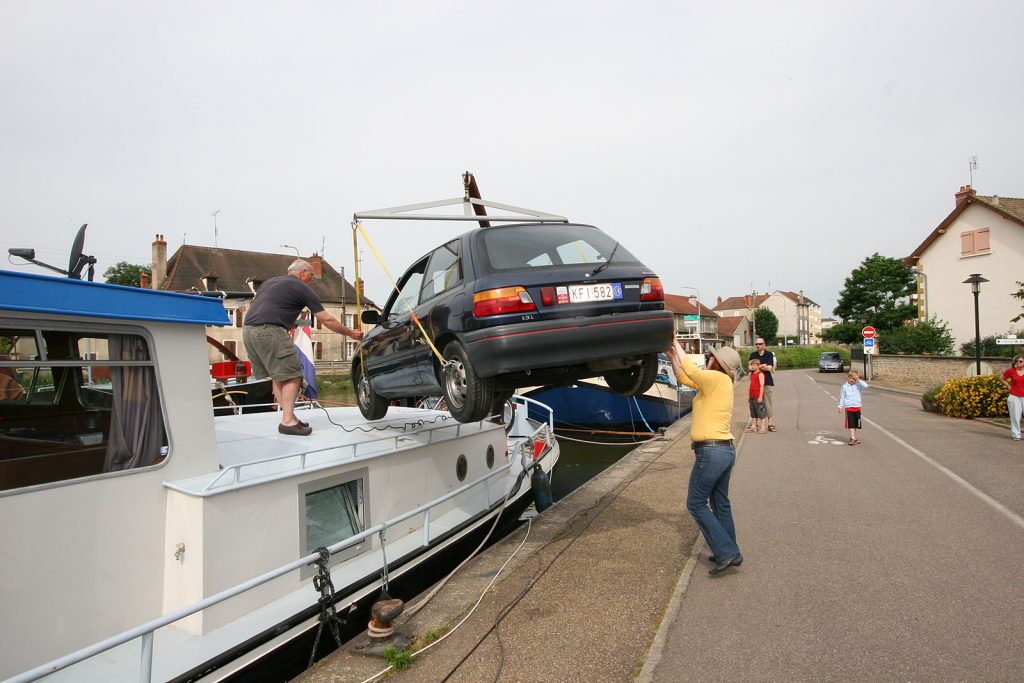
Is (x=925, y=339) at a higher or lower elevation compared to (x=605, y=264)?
lower

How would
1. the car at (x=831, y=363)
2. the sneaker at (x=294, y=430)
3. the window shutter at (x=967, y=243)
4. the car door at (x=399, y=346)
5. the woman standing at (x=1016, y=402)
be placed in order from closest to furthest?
the car door at (x=399, y=346), the sneaker at (x=294, y=430), the woman standing at (x=1016, y=402), the window shutter at (x=967, y=243), the car at (x=831, y=363)

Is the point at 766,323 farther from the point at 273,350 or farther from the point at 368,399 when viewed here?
the point at 273,350

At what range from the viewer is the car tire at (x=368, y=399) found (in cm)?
675


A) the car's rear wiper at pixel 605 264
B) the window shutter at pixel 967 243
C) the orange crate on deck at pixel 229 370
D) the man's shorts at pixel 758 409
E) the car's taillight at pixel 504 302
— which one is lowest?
the man's shorts at pixel 758 409

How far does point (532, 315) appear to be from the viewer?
14.1 feet

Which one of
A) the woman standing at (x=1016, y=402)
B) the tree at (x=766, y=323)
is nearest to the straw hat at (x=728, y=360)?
the woman standing at (x=1016, y=402)

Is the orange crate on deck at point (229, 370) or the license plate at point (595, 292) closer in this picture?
the license plate at point (595, 292)

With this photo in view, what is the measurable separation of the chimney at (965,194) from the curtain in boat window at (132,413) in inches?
1543

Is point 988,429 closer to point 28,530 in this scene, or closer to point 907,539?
point 907,539

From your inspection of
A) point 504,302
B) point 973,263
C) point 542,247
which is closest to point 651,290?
point 542,247

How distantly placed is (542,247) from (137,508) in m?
3.15

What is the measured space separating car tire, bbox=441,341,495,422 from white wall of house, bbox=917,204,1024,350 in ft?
108

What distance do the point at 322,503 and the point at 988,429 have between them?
45.9 feet

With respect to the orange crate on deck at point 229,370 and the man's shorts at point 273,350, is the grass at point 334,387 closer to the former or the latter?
the orange crate on deck at point 229,370
